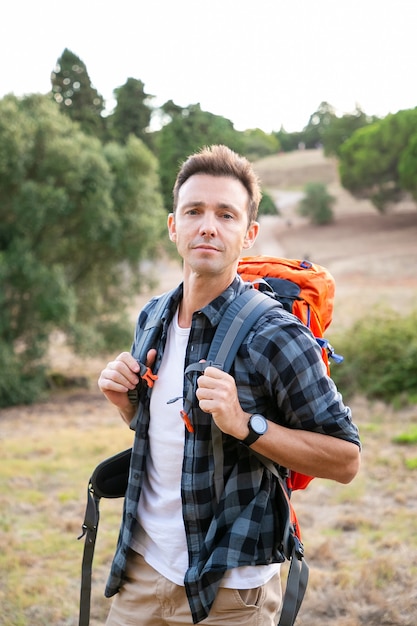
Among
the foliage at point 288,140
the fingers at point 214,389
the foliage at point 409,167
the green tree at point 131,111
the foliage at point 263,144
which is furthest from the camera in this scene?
the foliage at point 288,140

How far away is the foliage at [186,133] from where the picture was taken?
71.1ft

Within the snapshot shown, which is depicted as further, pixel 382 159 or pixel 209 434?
pixel 382 159

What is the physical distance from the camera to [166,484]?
2057 millimetres

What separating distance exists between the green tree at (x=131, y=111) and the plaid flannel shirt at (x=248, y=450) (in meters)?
25.7

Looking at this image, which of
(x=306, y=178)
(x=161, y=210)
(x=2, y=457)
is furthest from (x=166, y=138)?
(x=306, y=178)

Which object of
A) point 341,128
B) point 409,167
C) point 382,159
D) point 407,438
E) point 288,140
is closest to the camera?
point 407,438

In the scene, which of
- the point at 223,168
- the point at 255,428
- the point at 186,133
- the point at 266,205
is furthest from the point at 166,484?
the point at 186,133

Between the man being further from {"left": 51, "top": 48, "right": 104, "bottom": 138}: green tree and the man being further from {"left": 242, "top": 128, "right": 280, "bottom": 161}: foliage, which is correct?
{"left": 242, "top": 128, "right": 280, "bottom": 161}: foliage

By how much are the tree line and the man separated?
562 inches

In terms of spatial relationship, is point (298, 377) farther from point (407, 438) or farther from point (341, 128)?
point (341, 128)

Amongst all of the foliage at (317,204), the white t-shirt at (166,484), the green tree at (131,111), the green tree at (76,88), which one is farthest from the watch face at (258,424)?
the foliage at (317,204)

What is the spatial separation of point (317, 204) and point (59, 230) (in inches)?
1105

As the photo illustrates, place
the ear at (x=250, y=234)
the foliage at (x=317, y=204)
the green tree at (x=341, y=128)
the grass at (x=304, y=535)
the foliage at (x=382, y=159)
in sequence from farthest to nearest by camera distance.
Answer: the foliage at (x=317, y=204), the green tree at (x=341, y=128), the foliage at (x=382, y=159), the grass at (x=304, y=535), the ear at (x=250, y=234)

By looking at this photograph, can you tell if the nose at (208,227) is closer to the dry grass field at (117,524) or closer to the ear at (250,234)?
the ear at (250,234)
